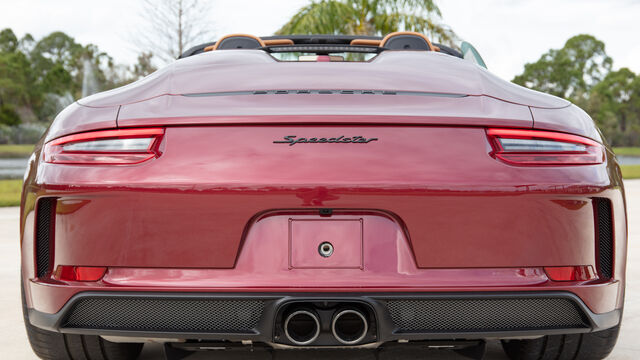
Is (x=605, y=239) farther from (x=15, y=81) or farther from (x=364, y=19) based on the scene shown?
(x=15, y=81)

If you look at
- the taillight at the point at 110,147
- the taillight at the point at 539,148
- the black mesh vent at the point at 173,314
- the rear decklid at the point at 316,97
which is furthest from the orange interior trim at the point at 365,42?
the black mesh vent at the point at 173,314

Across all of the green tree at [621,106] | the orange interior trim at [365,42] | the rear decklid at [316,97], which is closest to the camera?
the rear decklid at [316,97]

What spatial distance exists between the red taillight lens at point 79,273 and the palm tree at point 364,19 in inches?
652

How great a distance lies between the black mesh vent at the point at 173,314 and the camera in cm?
207

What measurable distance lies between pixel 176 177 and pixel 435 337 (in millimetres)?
947

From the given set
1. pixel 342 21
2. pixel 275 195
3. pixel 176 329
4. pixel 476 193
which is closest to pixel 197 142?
pixel 275 195

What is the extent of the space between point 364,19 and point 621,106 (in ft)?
228

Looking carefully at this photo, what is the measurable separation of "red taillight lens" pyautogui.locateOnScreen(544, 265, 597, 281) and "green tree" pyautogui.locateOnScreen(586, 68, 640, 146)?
73.0 metres

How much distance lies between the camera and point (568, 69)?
296 ft

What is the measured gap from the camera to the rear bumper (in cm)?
204

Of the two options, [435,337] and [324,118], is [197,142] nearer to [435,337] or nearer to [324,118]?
[324,118]

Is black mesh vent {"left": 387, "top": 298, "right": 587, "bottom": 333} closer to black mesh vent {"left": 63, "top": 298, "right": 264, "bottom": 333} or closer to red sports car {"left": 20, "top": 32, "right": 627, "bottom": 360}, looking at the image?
red sports car {"left": 20, "top": 32, "right": 627, "bottom": 360}

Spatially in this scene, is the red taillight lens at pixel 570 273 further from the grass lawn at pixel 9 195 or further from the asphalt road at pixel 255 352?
the grass lawn at pixel 9 195

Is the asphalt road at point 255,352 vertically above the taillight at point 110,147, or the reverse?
the taillight at point 110,147
